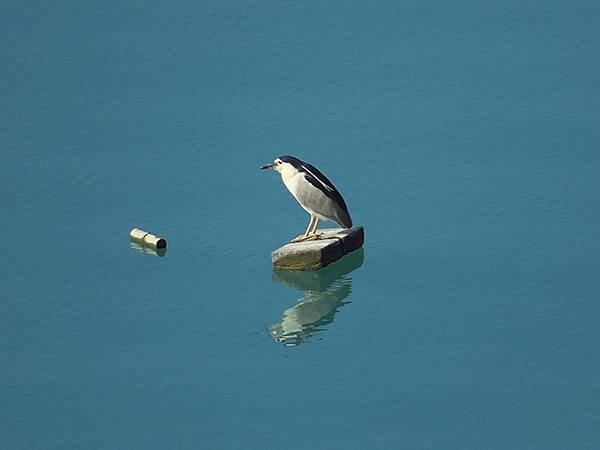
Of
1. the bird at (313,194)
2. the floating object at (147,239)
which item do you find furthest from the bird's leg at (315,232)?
the floating object at (147,239)

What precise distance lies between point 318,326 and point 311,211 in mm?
2864

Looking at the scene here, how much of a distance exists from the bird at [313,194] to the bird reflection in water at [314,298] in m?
0.67

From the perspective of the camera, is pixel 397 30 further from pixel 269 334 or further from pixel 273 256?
pixel 269 334

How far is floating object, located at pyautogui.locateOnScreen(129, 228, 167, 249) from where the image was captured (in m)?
30.1

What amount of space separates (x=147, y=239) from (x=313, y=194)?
2682 mm

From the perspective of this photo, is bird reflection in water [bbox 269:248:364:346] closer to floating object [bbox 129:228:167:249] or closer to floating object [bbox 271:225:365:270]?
floating object [bbox 271:225:365:270]

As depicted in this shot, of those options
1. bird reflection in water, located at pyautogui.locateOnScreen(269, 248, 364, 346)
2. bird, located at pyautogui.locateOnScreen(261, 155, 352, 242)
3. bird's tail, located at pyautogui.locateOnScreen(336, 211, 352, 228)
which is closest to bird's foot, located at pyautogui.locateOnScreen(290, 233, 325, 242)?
bird, located at pyautogui.locateOnScreen(261, 155, 352, 242)

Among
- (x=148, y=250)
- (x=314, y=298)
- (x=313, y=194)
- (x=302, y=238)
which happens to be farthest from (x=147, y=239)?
(x=314, y=298)

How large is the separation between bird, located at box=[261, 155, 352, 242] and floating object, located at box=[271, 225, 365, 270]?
0.73 feet

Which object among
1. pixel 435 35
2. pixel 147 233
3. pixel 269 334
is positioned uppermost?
pixel 435 35

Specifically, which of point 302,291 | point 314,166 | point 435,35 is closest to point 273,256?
point 302,291

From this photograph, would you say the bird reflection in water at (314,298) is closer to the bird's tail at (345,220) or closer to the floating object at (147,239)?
the bird's tail at (345,220)

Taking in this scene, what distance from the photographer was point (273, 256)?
96.9ft

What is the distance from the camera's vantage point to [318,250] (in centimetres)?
2956
